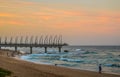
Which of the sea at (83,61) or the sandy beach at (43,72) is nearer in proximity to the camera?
the sandy beach at (43,72)

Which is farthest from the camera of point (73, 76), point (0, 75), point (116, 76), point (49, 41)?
point (49, 41)

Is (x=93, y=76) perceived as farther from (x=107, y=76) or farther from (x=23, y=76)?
(x=23, y=76)

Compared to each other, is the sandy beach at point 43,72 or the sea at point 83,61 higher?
the sandy beach at point 43,72

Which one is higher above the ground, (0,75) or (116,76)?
(0,75)

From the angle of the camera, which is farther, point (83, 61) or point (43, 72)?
point (83, 61)

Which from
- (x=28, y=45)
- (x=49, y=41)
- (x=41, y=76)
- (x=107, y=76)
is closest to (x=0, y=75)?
(x=41, y=76)

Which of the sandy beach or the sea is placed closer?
the sandy beach

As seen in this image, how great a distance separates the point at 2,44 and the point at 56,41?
102 ft

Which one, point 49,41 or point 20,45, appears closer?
point 20,45

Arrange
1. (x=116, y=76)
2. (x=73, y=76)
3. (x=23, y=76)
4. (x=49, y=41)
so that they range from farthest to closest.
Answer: (x=49, y=41)
(x=116, y=76)
(x=73, y=76)
(x=23, y=76)

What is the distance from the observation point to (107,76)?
2766cm

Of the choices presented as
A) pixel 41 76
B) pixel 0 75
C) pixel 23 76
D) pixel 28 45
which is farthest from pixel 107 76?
pixel 28 45

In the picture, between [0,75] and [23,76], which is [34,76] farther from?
[0,75]

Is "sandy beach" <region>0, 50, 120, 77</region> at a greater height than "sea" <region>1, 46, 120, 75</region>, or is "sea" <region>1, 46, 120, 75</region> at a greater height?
"sandy beach" <region>0, 50, 120, 77</region>
